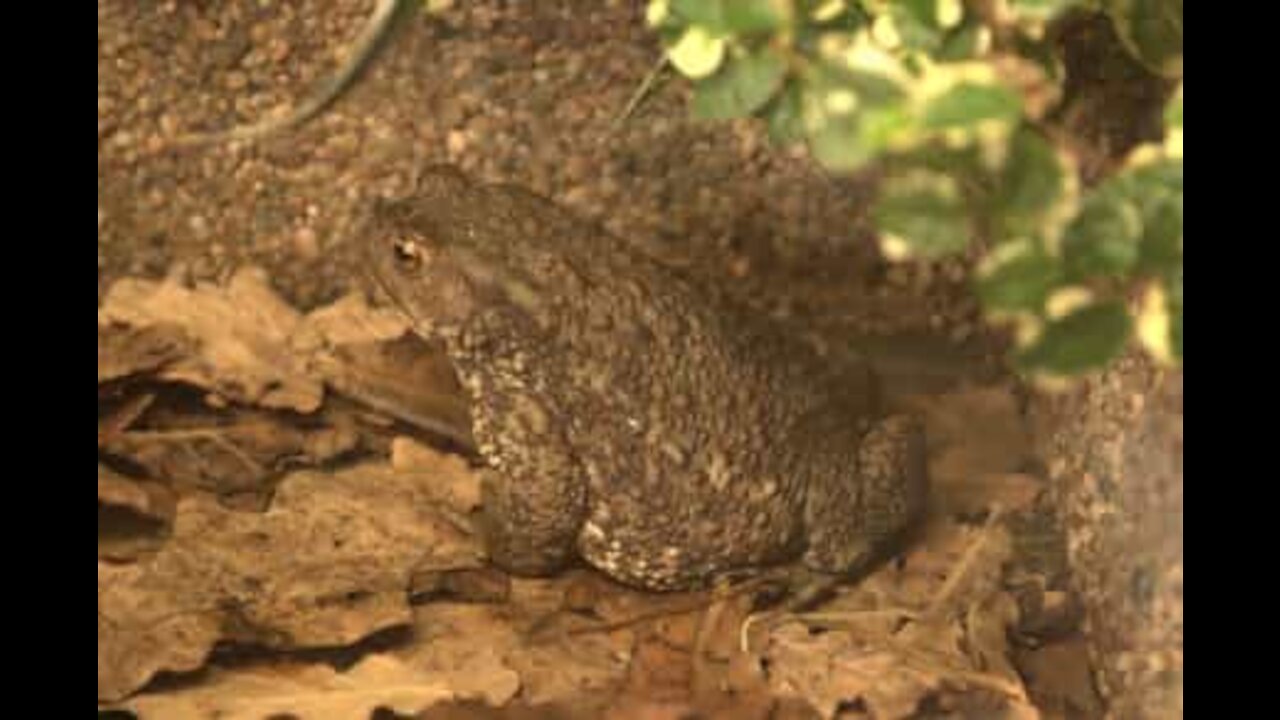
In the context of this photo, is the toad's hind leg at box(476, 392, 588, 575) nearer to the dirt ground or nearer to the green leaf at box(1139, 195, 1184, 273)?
the dirt ground

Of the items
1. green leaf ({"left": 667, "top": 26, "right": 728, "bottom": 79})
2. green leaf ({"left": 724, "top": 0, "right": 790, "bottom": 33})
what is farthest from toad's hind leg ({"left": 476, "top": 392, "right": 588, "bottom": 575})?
green leaf ({"left": 724, "top": 0, "right": 790, "bottom": 33})

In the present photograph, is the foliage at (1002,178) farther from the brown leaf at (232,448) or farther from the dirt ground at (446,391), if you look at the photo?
the brown leaf at (232,448)

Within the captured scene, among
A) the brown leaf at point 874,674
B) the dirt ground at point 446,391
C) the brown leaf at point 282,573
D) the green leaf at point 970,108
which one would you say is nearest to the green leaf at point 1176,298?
the green leaf at point 970,108

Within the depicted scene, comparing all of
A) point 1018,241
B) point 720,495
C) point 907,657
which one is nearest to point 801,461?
point 720,495

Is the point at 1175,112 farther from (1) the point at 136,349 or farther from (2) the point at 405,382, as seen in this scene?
(1) the point at 136,349

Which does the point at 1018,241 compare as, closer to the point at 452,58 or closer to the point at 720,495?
the point at 720,495
